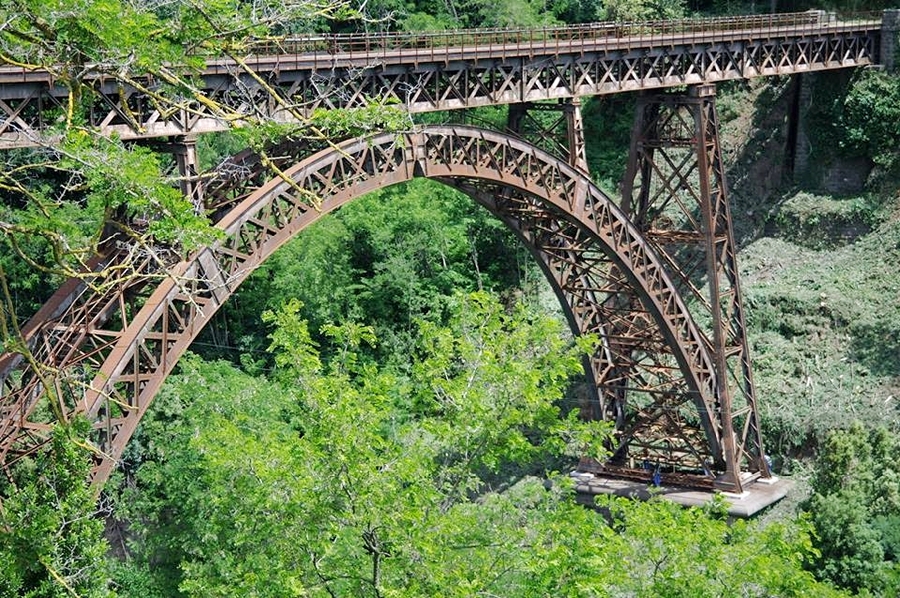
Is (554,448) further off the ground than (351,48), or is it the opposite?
(351,48)

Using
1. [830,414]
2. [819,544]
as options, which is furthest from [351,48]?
[830,414]

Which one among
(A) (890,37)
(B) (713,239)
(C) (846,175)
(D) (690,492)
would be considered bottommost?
(D) (690,492)

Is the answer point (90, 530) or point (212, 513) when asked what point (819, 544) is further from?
point (90, 530)

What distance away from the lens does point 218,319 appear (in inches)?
1538

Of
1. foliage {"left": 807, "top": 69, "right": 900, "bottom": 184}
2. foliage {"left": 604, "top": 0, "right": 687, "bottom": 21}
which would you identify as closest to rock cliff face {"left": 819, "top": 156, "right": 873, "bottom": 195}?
foliage {"left": 807, "top": 69, "right": 900, "bottom": 184}

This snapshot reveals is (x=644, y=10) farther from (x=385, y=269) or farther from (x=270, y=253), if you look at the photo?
(x=270, y=253)

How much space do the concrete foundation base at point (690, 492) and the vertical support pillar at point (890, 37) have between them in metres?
12.7

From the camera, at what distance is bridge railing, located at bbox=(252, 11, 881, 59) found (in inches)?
922

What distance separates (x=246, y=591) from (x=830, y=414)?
20046 mm

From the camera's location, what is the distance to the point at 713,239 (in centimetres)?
3112

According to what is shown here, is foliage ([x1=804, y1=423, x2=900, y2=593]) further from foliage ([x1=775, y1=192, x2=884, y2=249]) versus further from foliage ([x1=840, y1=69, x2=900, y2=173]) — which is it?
foliage ([x1=840, y1=69, x2=900, y2=173])

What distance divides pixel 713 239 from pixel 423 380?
14613mm

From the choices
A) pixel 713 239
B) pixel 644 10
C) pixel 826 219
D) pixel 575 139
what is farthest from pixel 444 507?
pixel 644 10

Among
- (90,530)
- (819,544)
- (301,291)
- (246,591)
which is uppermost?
(90,530)
